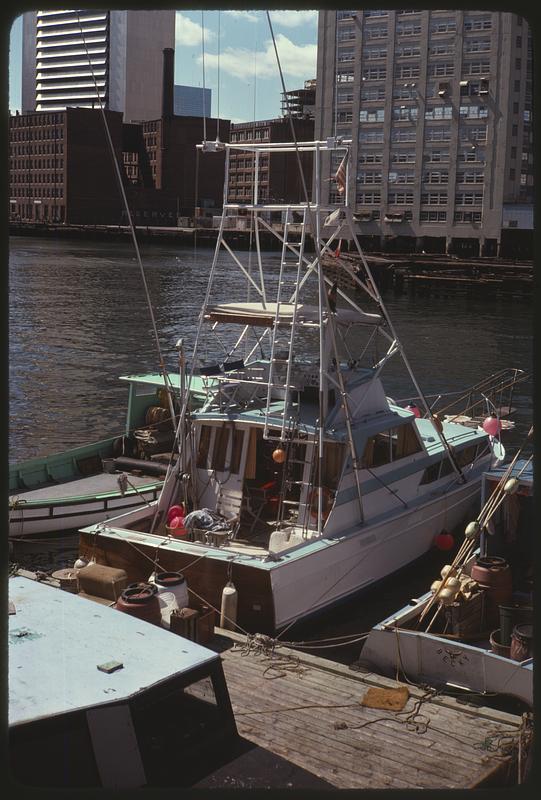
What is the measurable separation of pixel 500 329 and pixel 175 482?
42.3m

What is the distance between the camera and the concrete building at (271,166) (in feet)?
361

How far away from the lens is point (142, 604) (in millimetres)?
9672

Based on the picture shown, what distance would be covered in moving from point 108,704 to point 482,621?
657 centimetres

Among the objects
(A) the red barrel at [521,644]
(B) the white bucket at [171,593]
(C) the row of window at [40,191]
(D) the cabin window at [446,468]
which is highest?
(C) the row of window at [40,191]

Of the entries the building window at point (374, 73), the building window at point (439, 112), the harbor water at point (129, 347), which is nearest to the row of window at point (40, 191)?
the harbor water at point (129, 347)

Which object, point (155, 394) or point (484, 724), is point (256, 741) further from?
point (155, 394)

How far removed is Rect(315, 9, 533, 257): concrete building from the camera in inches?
3086

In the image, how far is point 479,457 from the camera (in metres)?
17.3

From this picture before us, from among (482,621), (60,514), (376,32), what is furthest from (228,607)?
(376,32)

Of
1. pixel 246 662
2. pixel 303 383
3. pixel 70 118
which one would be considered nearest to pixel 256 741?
pixel 246 662

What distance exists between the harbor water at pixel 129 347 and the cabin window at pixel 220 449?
2565mm

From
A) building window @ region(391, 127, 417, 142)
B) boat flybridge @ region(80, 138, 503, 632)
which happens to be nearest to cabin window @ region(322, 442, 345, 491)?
boat flybridge @ region(80, 138, 503, 632)

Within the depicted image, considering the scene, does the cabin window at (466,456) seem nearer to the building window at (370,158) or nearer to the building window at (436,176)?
the building window at (436,176)

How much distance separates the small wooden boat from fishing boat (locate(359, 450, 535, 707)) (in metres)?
4.19
